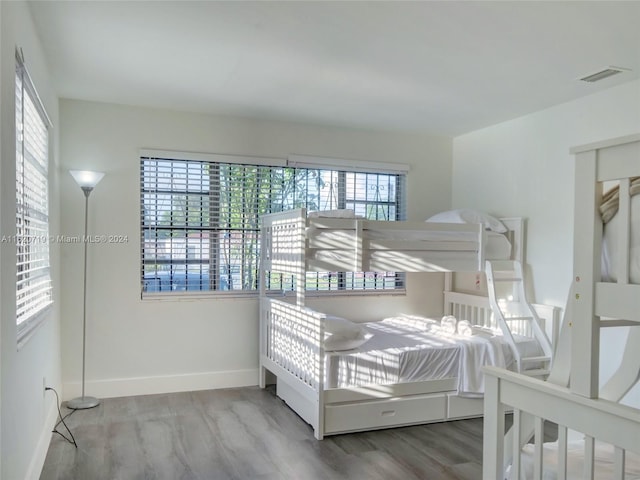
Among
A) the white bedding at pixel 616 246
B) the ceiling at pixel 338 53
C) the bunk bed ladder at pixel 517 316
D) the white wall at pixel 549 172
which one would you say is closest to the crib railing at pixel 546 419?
the white bedding at pixel 616 246

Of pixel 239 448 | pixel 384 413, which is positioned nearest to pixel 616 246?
pixel 384 413

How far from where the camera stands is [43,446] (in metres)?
2.79

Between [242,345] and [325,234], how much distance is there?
1.50m

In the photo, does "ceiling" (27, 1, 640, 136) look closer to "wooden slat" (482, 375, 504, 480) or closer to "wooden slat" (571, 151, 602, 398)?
"wooden slat" (571, 151, 602, 398)

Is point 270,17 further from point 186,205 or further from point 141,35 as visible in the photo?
point 186,205

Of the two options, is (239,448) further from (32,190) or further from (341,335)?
(32,190)

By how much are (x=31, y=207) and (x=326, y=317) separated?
1.85 meters

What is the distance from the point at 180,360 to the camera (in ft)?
13.7

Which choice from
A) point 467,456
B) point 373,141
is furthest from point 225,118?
point 467,456

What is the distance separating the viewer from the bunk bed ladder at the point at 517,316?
11.9 ft

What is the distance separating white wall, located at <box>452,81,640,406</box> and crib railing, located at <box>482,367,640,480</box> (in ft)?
6.74

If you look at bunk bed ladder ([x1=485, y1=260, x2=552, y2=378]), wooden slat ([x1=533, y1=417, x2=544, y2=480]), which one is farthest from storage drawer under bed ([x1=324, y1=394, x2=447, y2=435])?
wooden slat ([x1=533, y1=417, x2=544, y2=480])

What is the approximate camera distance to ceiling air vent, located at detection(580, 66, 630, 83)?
3.08 meters

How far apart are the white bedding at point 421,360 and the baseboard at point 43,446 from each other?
1.64 meters
